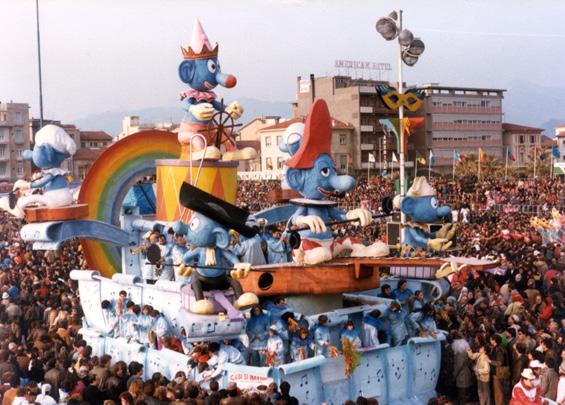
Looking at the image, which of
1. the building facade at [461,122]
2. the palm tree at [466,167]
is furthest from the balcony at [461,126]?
the palm tree at [466,167]

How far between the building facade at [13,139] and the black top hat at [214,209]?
43.8 meters

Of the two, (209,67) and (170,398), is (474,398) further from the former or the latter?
(209,67)

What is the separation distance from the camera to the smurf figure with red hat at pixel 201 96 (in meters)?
15.1

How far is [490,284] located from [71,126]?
152 ft

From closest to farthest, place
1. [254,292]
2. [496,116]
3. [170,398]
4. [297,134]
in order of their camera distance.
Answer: [170,398], [254,292], [297,134], [496,116]

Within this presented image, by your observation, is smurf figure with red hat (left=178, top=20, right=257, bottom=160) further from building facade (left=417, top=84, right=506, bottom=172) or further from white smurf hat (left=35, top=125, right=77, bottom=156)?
building facade (left=417, top=84, right=506, bottom=172)

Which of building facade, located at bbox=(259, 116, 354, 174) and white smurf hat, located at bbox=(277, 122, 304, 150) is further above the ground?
building facade, located at bbox=(259, 116, 354, 174)

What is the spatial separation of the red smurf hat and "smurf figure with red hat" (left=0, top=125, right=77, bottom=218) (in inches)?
174

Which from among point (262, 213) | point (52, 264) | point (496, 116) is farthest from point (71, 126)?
point (262, 213)

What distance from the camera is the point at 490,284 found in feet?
52.6

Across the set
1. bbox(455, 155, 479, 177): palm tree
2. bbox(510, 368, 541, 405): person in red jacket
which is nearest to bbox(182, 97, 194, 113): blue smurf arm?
bbox(510, 368, 541, 405): person in red jacket

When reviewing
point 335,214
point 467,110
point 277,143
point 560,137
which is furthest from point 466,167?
point 335,214

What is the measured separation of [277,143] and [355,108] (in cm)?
787

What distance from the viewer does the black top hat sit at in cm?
1059
